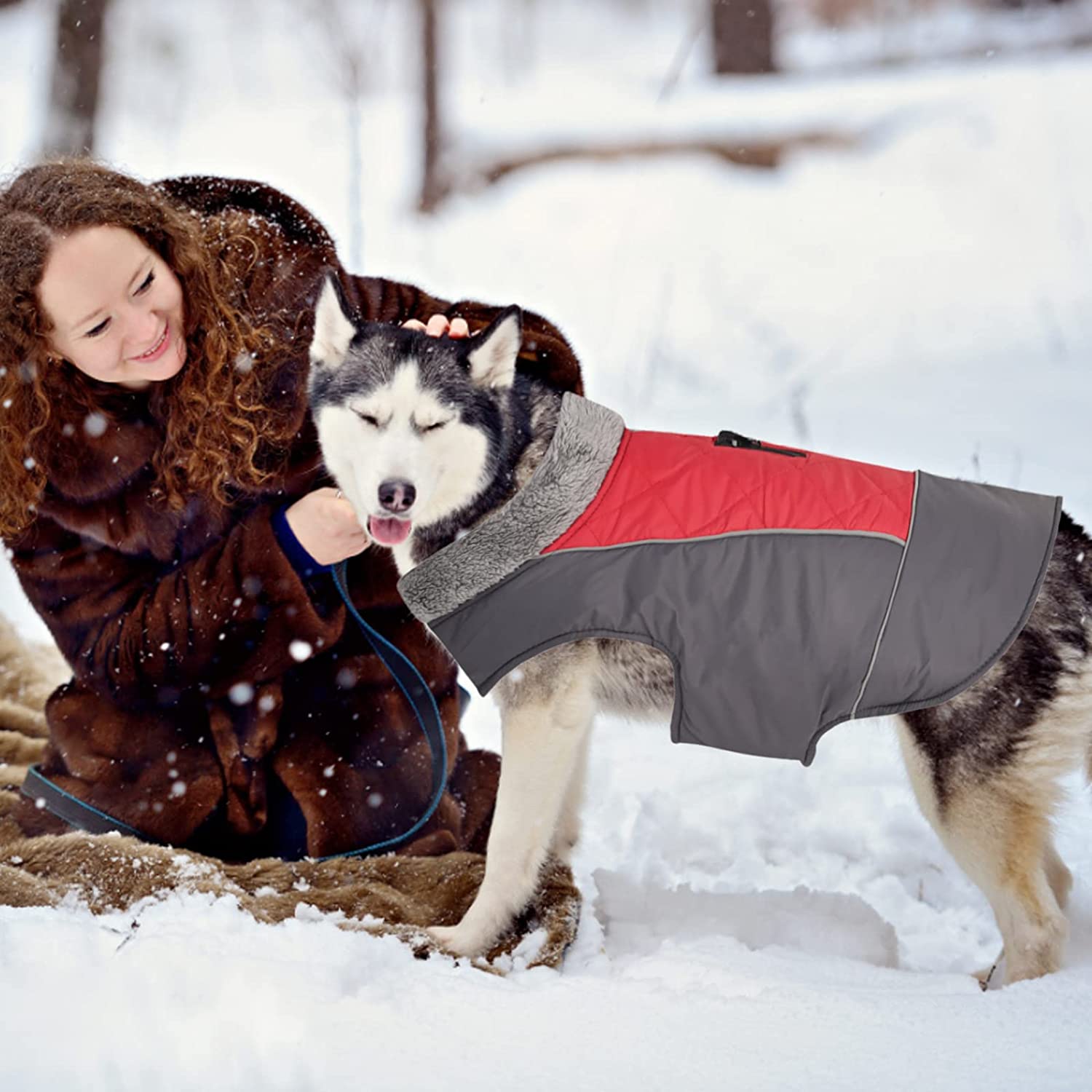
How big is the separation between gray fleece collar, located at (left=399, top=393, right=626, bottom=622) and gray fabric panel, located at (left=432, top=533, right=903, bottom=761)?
0.13ft

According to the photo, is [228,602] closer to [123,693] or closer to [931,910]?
[123,693]

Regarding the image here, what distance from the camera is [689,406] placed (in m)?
4.52

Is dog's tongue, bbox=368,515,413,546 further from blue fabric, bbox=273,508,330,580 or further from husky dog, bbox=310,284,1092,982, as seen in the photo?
blue fabric, bbox=273,508,330,580

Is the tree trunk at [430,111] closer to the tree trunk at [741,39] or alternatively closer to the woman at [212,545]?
the tree trunk at [741,39]

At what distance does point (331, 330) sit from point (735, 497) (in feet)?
2.86

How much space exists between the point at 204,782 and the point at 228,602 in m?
0.46

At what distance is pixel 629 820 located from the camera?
9.03 ft

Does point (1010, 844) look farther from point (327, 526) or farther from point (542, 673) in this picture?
point (327, 526)

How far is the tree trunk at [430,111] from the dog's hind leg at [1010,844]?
415cm

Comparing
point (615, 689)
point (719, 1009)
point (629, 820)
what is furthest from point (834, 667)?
point (629, 820)

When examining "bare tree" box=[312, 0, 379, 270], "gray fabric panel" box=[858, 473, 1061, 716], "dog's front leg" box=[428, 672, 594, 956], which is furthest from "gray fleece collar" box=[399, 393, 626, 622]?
"bare tree" box=[312, 0, 379, 270]

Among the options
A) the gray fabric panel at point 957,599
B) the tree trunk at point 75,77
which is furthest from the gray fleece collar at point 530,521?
the tree trunk at point 75,77

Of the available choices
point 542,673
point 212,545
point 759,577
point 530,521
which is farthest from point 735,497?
point 212,545

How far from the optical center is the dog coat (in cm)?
181
